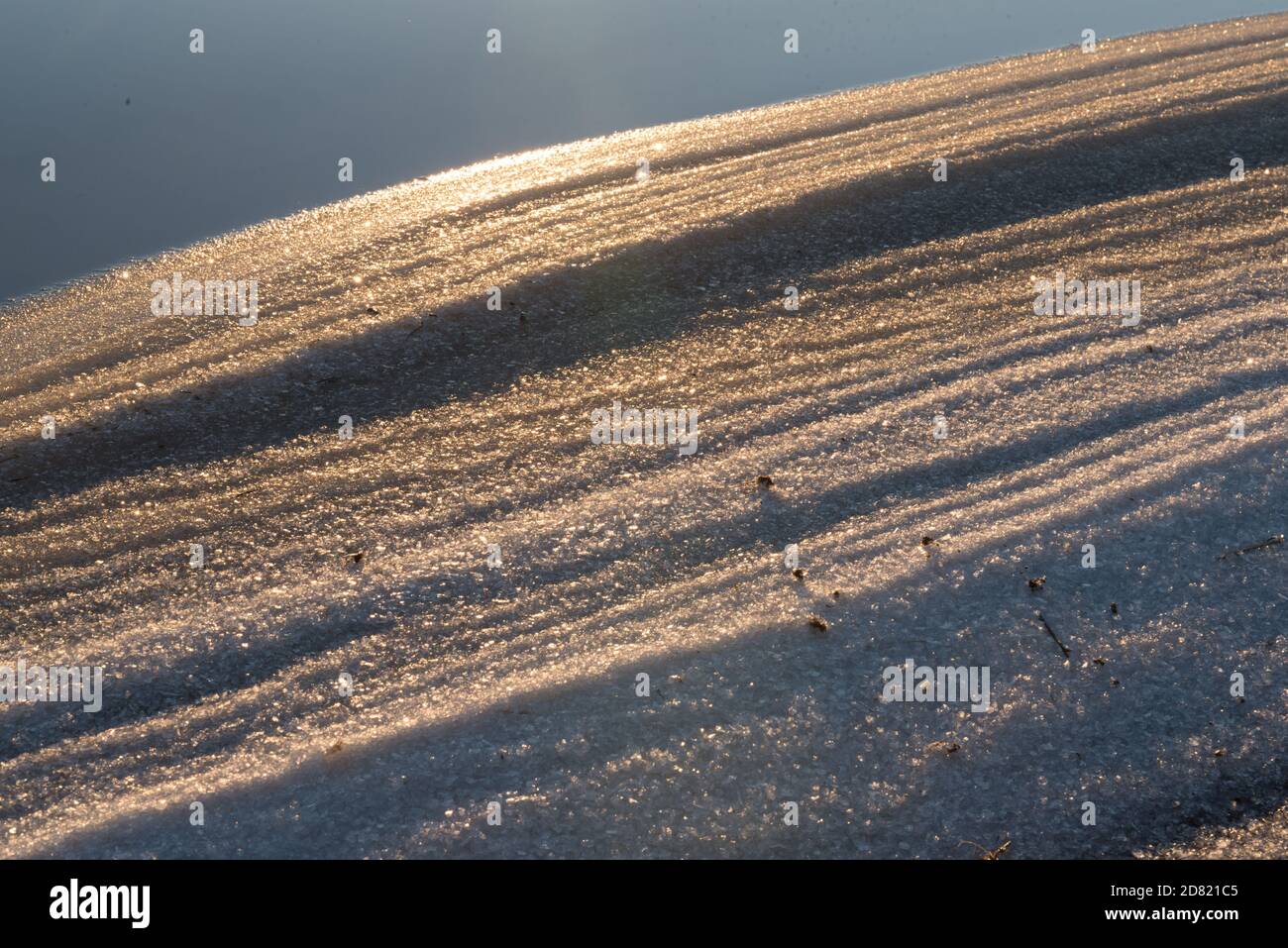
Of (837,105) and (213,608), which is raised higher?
(837,105)

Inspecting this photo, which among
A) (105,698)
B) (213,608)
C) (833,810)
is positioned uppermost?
(213,608)

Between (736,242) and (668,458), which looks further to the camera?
(736,242)

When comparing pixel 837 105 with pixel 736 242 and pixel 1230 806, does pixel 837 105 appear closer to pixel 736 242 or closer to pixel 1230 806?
pixel 736 242

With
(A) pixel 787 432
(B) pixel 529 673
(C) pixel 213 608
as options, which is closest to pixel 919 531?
(A) pixel 787 432

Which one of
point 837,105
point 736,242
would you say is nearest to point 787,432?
point 736,242
